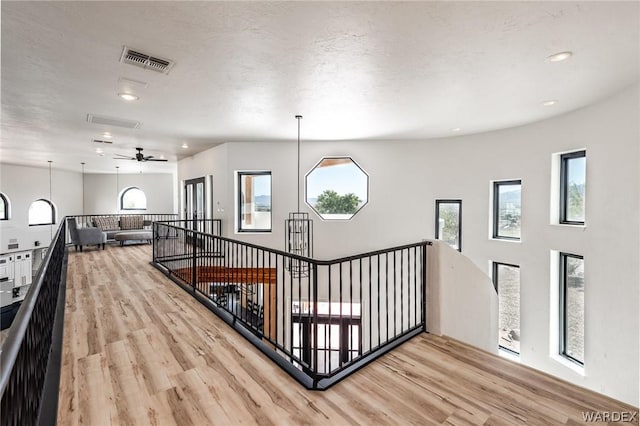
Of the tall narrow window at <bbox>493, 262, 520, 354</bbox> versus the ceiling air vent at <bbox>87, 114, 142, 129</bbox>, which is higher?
the ceiling air vent at <bbox>87, 114, 142, 129</bbox>

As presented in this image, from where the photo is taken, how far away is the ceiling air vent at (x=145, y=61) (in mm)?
2709

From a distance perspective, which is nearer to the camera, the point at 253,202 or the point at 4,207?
the point at 253,202

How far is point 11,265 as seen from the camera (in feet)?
33.3

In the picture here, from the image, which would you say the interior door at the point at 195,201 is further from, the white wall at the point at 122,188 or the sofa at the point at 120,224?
the white wall at the point at 122,188

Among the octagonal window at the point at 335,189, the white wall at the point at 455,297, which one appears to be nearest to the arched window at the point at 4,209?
the octagonal window at the point at 335,189

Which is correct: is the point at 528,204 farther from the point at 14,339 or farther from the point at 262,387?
the point at 14,339

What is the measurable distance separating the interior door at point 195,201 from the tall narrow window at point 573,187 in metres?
8.20

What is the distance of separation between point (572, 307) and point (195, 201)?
9327 millimetres

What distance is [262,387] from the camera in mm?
2201

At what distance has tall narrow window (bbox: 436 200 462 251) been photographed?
20.5 feet

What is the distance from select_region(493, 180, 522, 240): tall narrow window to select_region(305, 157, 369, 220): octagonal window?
275 centimetres

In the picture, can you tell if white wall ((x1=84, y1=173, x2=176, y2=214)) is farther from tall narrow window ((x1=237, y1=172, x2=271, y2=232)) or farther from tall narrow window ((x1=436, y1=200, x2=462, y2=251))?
tall narrow window ((x1=436, y1=200, x2=462, y2=251))

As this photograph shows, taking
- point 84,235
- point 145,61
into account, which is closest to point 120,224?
point 84,235

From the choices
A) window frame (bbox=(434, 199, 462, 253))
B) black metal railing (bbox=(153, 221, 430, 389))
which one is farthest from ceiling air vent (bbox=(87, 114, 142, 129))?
window frame (bbox=(434, 199, 462, 253))
